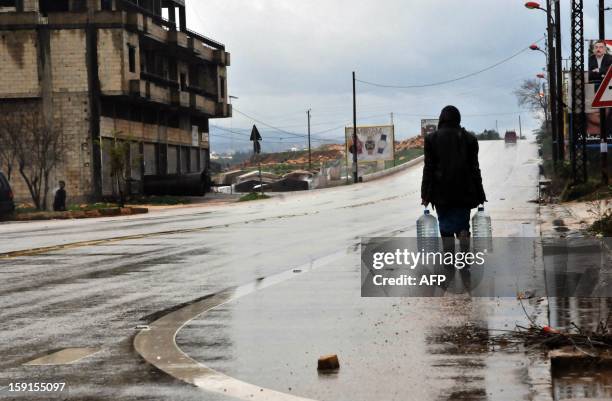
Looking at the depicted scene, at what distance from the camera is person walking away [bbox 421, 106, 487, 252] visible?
1083 centimetres

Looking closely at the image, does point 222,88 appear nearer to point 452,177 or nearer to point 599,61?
point 599,61

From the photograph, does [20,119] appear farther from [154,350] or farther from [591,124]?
[154,350]

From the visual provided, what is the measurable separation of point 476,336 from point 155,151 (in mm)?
59871

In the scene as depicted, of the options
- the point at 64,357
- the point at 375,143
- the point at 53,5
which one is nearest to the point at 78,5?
the point at 53,5

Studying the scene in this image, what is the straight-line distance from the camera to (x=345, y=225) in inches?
1011

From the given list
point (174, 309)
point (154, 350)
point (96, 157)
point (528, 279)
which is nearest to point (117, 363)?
point (154, 350)

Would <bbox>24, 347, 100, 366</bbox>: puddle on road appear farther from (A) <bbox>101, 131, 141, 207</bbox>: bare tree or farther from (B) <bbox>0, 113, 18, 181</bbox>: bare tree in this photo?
(B) <bbox>0, 113, 18, 181</bbox>: bare tree

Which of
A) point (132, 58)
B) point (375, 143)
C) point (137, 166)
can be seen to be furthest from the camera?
point (375, 143)

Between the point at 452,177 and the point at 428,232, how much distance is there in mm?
753

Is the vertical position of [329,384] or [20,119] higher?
[20,119]

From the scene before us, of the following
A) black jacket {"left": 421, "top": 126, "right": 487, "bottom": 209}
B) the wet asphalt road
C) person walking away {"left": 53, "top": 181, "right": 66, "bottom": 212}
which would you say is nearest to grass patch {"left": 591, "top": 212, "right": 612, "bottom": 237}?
the wet asphalt road

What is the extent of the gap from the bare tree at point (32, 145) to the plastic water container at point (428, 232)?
43933 mm

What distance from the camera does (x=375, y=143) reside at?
100 meters

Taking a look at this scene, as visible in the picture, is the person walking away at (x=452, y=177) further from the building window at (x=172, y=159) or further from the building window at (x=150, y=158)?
the building window at (x=172, y=159)
